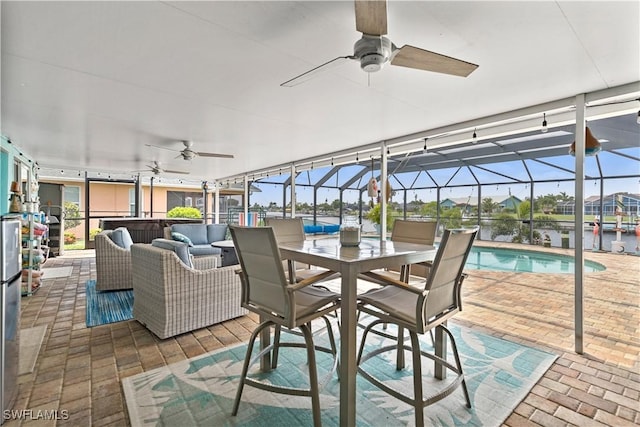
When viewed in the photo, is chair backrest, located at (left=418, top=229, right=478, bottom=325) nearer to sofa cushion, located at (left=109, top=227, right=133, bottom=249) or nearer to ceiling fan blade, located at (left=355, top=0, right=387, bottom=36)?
ceiling fan blade, located at (left=355, top=0, right=387, bottom=36)

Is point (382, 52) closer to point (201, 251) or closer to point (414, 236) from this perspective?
point (414, 236)

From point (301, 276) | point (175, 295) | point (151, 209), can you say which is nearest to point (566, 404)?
point (301, 276)

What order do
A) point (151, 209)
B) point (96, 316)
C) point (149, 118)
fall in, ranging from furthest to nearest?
point (151, 209) → point (149, 118) → point (96, 316)

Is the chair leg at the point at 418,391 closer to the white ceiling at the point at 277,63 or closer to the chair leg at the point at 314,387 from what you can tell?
the chair leg at the point at 314,387

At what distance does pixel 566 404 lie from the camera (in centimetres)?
191

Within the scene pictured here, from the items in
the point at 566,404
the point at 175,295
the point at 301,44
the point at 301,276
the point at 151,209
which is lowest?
the point at 566,404

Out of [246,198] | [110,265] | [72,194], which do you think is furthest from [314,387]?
[72,194]

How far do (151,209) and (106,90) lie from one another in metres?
8.61

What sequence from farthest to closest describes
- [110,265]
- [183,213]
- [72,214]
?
[183,213] → [72,214] → [110,265]

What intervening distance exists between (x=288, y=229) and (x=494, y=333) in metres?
2.25

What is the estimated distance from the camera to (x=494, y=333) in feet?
9.84

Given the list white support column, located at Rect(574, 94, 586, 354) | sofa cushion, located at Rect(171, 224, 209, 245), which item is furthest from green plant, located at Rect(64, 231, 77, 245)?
white support column, located at Rect(574, 94, 586, 354)

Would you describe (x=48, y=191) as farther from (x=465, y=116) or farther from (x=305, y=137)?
(x=465, y=116)

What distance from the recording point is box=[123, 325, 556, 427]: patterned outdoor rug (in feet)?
5.75
